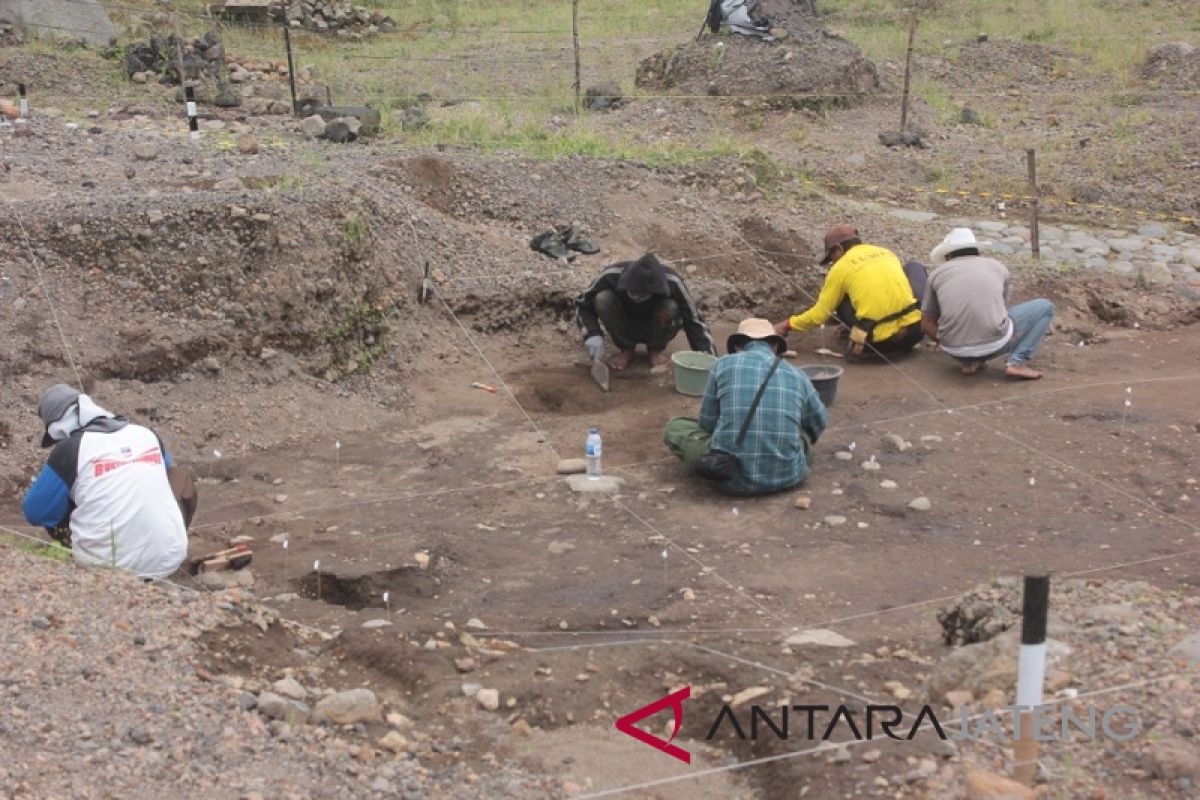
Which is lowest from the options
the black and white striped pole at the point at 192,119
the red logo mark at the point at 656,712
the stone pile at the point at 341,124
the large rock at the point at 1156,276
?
the large rock at the point at 1156,276

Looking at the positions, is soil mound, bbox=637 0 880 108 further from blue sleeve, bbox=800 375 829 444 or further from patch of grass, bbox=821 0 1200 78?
blue sleeve, bbox=800 375 829 444

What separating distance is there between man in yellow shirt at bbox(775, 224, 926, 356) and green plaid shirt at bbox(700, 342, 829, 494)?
1928mm

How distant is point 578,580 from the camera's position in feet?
20.9

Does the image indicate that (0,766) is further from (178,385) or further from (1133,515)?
(1133,515)

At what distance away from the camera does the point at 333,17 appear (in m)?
23.0

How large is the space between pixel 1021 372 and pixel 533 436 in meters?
3.43

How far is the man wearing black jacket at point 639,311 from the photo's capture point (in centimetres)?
905

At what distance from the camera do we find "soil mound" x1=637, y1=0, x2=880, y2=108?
17.1 meters

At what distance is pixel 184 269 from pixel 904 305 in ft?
16.3

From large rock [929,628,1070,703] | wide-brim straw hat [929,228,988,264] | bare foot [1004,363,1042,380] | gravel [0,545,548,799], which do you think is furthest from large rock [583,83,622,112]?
large rock [929,628,1070,703]

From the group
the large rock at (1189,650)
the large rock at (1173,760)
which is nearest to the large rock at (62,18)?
the large rock at (1189,650)

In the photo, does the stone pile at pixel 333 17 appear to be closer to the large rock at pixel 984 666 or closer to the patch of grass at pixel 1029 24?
the patch of grass at pixel 1029 24

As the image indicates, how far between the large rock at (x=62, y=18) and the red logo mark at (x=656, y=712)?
50.1 feet

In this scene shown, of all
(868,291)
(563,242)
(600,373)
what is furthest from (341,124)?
(868,291)
